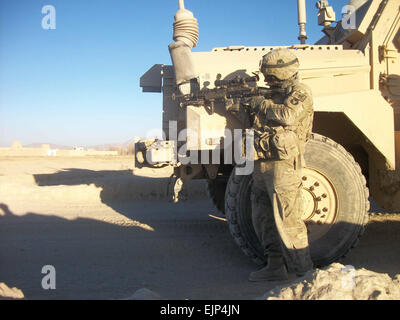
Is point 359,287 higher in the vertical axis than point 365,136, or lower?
lower

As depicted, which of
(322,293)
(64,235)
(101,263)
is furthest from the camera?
(64,235)

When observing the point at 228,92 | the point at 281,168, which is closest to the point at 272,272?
the point at 281,168

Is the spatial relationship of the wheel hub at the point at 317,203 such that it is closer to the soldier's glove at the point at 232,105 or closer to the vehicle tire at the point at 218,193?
the soldier's glove at the point at 232,105

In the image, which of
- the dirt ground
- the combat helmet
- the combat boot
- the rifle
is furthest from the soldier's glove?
the dirt ground

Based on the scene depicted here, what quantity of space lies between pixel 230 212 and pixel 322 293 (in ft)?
5.42

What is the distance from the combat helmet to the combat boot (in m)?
1.55

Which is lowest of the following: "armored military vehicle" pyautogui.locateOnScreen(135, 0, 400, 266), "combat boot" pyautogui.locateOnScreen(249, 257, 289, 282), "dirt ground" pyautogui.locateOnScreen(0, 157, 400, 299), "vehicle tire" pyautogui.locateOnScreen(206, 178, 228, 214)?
"dirt ground" pyautogui.locateOnScreen(0, 157, 400, 299)

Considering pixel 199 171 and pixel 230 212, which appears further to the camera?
pixel 199 171

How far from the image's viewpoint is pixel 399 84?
411 cm

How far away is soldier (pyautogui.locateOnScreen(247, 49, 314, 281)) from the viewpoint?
3.02m

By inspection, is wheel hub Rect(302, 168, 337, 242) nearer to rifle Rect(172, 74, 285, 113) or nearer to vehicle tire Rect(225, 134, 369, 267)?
vehicle tire Rect(225, 134, 369, 267)

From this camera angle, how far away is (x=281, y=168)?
10.0ft

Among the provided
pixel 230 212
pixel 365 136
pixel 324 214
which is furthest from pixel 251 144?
pixel 365 136

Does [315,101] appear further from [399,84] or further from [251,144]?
[399,84]
